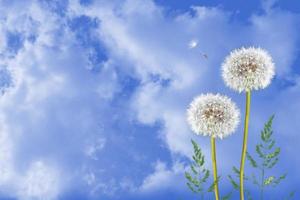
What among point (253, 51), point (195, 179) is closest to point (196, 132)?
point (195, 179)

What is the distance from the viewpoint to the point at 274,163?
6270 mm

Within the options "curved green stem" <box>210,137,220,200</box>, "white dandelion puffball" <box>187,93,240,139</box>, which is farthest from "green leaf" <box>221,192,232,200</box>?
"white dandelion puffball" <box>187,93,240,139</box>

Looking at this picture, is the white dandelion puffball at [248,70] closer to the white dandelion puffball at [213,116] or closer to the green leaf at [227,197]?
the white dandelion puffball at [213,116]

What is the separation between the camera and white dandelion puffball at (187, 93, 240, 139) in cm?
659

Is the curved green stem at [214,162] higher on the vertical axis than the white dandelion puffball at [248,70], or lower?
lower

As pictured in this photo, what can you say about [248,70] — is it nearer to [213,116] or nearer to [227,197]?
[213,116]

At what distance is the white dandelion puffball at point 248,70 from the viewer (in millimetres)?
6824

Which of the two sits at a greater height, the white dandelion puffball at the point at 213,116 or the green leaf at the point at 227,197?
the white dandelion puffball at the point at 213,116

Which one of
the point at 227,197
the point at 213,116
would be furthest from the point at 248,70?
the point at 227,197

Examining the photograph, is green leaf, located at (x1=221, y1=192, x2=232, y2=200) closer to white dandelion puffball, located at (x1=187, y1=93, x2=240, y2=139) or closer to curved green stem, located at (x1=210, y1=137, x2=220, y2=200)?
curved green stem, located at (x1=210, y1=137, x2=220, y2=200)

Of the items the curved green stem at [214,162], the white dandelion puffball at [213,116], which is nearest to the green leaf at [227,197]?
the curved green stem at [214,162]

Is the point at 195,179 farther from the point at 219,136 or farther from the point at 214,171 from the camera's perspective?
the point at 219,136

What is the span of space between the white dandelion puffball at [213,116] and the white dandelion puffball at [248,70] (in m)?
0.30

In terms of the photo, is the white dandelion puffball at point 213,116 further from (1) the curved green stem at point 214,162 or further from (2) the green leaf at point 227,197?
(2) the green leaf at point 227,197
